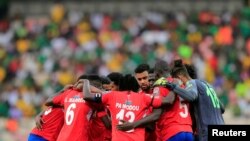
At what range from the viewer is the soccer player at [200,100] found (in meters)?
16.4

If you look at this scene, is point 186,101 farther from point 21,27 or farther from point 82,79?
point 21,27

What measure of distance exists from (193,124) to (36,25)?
20.3 meters

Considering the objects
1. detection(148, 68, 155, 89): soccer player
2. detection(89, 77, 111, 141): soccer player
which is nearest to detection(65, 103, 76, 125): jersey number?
detection(89, 77, 111, 141): soccer player

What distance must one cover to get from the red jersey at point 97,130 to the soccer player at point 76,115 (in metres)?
0.19

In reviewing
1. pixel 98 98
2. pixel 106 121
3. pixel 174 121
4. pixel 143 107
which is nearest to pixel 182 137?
pixel 174 121

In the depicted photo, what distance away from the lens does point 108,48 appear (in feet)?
112

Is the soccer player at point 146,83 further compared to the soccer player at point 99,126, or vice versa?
the soccer player at point 99,126

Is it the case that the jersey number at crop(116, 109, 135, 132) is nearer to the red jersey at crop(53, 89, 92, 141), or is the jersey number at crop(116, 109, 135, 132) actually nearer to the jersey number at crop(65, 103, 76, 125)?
the red jersey at crop(53, 89, 92, 141)

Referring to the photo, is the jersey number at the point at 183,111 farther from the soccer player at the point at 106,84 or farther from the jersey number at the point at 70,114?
the jersey number at the point at 70,114

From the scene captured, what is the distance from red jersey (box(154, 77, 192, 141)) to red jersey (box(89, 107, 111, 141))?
97 cm

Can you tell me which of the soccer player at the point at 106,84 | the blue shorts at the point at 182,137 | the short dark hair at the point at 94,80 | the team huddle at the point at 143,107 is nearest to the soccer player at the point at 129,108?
the team huddle at the point at 143,107

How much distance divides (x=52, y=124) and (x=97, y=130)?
2.66ft

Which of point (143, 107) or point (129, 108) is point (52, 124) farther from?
point (143, 107)

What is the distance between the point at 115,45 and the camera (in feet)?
112
